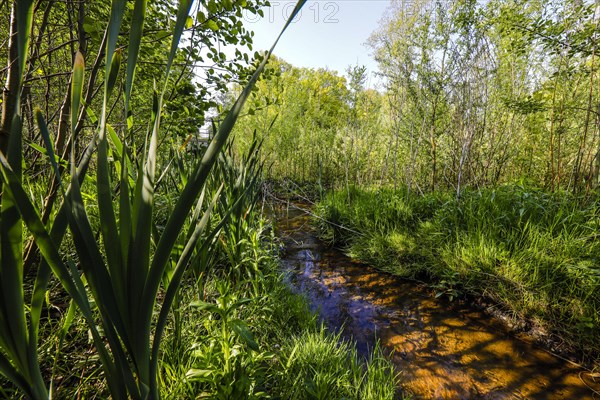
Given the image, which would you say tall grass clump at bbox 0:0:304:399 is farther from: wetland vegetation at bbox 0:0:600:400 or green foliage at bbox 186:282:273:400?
Result: green foliage at bbox 186:282:273:400

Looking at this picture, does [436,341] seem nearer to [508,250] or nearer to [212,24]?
[508,250]

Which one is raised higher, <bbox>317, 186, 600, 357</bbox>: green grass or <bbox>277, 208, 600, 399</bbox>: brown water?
<bbox>317, 186, 600, 357</bbox>: green grass

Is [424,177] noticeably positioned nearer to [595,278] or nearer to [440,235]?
[440,235]

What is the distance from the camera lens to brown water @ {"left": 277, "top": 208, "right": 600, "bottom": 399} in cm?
131

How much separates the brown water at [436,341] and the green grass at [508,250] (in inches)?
7.4

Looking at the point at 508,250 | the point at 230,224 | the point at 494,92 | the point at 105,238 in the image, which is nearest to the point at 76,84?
the point at 105,238

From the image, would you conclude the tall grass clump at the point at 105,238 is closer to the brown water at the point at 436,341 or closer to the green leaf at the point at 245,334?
the green leaf at the point at 245,334

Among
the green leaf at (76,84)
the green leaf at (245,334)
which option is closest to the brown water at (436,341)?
the green leaf at (245,334)

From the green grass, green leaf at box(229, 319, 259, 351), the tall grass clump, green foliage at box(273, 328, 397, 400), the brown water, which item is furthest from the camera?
the green grass

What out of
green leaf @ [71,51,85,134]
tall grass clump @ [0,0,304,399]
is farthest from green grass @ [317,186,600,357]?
green leaf @ [71,51,85,134]

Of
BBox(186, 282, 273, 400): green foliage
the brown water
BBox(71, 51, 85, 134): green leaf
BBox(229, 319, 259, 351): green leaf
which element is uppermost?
BBox(71, 51, 85, 134): green leaf

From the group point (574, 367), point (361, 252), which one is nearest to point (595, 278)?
point (574, 367)

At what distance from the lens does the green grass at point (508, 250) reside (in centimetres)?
152

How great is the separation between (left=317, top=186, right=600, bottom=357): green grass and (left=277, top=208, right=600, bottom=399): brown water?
19 cm
